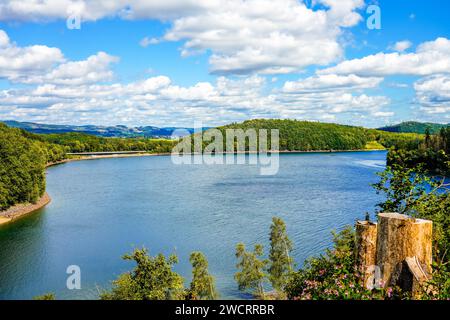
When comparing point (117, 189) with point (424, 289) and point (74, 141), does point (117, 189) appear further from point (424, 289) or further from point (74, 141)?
point (74, 141)

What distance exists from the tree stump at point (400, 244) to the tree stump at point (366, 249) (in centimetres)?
20

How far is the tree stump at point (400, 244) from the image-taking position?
4176 millimetres

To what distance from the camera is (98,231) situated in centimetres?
→ 3134

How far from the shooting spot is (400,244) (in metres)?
4.22

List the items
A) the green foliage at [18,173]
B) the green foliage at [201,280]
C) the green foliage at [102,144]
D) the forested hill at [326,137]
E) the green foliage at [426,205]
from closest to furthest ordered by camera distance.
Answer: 1. the green foliage at [426,205]
2. the green foliage at [201,280]
3. the green foliage at [18,173]
4. the green foliage at [102,144]
5. the forested hill at [326,137]

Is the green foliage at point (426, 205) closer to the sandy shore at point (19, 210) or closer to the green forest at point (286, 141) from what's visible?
the sandy shore at point (19, 210)

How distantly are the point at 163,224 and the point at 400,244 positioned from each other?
1157 inches

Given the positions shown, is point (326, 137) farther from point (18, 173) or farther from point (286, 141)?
point (18, 173)

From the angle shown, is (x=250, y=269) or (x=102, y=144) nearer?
(x=250, y=269)

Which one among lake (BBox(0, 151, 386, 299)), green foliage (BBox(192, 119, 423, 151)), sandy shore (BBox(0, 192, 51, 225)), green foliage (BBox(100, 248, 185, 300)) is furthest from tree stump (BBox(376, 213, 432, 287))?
green foliage (BBox(192, 119, 423, 151))

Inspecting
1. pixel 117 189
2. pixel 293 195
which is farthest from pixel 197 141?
pixel 293 195

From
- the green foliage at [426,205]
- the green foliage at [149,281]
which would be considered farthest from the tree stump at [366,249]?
the green foliage at [149,281]

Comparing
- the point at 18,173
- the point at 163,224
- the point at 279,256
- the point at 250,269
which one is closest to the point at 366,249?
the point at 250,269
